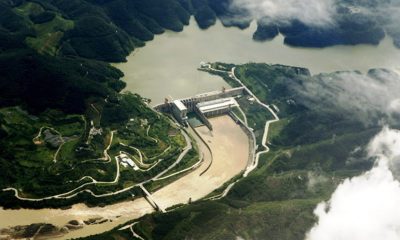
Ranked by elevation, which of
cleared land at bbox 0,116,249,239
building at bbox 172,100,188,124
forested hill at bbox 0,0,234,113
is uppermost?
forested hill at bbox 0,0,234,113

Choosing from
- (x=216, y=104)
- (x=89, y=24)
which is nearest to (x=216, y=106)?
(x=216, y=104)

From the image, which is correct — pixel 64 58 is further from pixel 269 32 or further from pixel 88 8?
pixel 269 32

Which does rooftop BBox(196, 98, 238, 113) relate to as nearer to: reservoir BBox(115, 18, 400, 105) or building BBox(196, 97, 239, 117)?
building BBox(196, 97, 239, 117)

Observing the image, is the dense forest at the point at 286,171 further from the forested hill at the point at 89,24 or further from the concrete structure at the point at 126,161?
the forested hill at the point at 89,24

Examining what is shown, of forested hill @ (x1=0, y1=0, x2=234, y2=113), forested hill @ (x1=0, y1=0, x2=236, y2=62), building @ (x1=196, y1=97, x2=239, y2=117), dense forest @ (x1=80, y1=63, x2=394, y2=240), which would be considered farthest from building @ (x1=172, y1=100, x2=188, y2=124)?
forested hill @ (x1=0, y1=0, x2=236, y2=62)

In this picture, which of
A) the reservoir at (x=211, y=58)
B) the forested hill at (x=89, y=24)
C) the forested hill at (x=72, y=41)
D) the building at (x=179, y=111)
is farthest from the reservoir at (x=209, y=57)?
the building at (x=179, y=111)

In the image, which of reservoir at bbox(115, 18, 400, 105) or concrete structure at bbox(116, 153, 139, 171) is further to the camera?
reservoir at bbox(115, 18, 400, 105)

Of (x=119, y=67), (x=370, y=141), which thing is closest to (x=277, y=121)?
(x=370, y=141)
